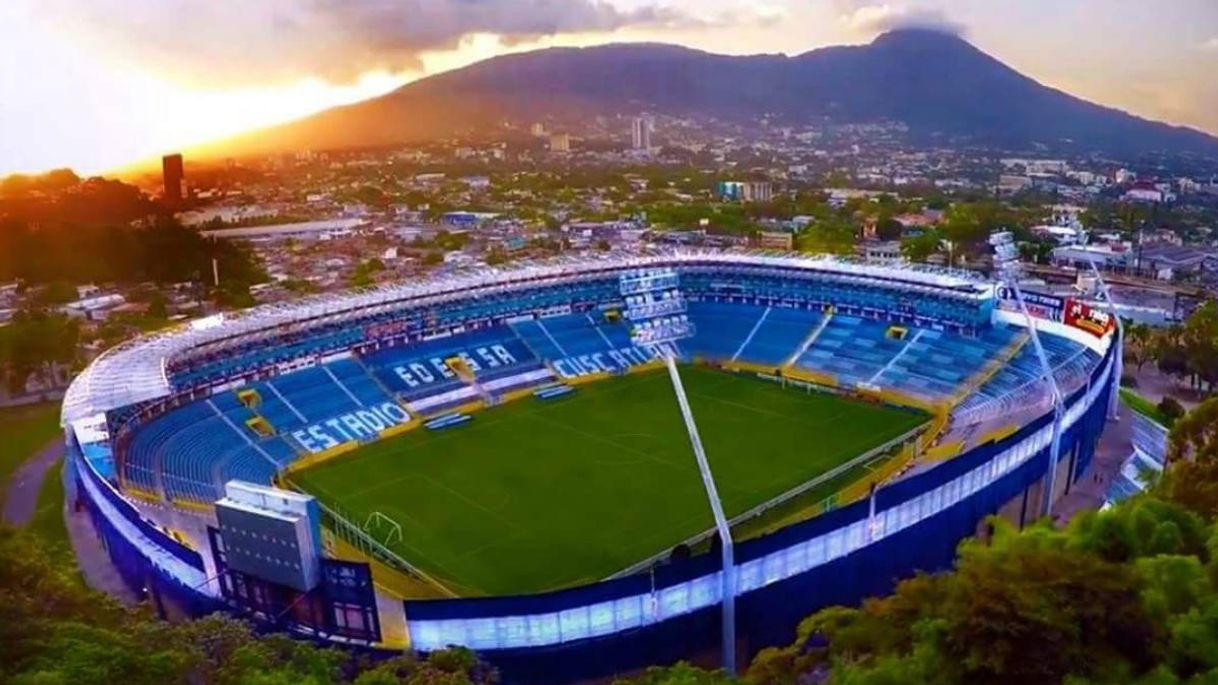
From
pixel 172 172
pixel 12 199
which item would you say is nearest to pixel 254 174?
pixel 172 172

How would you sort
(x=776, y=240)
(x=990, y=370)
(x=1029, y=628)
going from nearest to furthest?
(x=1029, y=628) < (x=990, y=370) < (x=776, y=240)

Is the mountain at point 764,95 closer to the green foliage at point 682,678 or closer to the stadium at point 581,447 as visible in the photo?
the stadium at point 581,447

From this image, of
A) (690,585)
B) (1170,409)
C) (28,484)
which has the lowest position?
(28,484)

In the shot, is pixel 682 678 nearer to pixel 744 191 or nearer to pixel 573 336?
pixel 573 336

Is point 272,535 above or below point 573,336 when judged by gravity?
above

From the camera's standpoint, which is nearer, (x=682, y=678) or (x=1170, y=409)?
(x=682, y=678)

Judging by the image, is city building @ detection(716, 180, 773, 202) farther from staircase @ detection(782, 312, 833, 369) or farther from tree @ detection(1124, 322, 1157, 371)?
tree @ detection(1124, 322, 1157, 371)

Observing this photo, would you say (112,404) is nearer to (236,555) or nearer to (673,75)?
(236,555)

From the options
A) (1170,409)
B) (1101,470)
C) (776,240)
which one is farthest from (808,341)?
(776,240)
